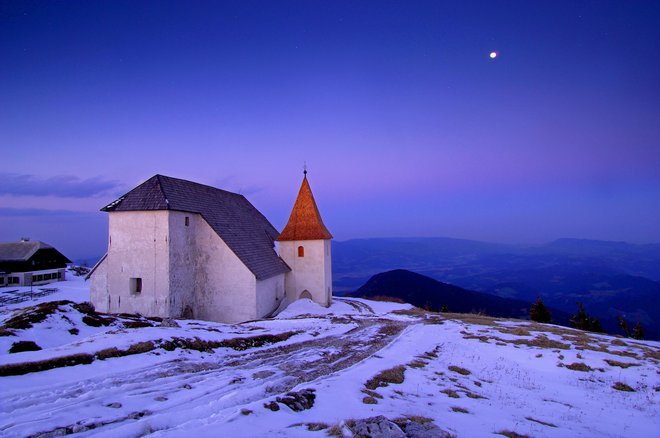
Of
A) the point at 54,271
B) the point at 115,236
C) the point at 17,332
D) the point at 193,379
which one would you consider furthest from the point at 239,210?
the point at 54,271

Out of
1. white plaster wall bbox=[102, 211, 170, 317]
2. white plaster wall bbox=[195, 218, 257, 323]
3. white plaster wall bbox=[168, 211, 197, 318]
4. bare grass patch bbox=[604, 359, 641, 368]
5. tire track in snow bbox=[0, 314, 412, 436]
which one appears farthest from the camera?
white plaster wall bbox=[195, 218, 257, 323]

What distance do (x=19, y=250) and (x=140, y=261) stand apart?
40.0 m

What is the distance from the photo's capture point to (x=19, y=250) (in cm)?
5081

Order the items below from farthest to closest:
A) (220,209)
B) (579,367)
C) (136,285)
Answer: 1. (220,209)
2. (136,285)
3. (579,367)

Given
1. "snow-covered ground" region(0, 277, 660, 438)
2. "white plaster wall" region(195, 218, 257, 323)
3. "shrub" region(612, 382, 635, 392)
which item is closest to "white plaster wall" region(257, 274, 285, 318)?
"white plaster wall" region(195, 218, 257, 323)

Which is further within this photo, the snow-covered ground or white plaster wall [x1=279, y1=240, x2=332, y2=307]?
white plaster wall [x1=279, y1=240, x2=332, y2=307]

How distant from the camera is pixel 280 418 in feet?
24.1

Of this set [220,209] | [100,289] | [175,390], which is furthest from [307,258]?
[175,390]

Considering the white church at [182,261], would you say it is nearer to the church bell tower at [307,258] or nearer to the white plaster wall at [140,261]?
the white plaster wall at [140,261]

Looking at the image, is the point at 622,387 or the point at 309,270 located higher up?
the point at 309,270

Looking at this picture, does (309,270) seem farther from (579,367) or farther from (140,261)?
(579,367)

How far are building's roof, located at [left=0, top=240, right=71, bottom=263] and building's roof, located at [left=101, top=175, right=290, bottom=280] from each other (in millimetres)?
35445

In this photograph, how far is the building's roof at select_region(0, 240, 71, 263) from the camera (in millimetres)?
49819

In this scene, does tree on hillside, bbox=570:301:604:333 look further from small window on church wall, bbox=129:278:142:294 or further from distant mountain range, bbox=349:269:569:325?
distant mountain range, bbox=349:269:569:325
